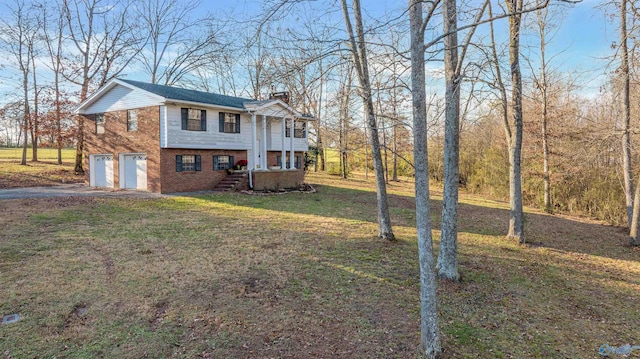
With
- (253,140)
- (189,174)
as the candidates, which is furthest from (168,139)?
(253,140)

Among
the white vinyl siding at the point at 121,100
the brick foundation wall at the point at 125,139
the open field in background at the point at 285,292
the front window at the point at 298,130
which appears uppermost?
the white vinyl siding at the point at 121,100

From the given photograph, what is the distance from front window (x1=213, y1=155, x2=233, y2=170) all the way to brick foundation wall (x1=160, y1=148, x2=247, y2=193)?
0.17 meters

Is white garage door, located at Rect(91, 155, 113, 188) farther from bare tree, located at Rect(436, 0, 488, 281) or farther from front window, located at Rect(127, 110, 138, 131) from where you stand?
bare tree, located at Rect(436, 0, 488, 281)

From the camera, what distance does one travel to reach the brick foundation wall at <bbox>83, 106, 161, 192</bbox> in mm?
16203

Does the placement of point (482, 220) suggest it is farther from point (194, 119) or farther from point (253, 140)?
point (194, 119)

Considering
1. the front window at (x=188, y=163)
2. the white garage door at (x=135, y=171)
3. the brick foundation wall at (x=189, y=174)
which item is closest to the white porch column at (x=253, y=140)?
the brick foundation wall at (x=189, y=174)

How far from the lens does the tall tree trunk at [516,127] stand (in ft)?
26.8

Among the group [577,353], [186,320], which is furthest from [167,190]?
[577,353]

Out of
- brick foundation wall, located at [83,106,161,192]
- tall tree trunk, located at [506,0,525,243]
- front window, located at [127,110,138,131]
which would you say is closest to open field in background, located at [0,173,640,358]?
tall tree trunk, located at [506,0,525,243]

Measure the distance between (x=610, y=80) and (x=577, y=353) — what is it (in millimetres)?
7702

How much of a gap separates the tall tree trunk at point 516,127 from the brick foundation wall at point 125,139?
14214 mm

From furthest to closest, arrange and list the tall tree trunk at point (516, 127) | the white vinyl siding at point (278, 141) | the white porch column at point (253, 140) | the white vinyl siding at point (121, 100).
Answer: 1. the white vinyl siding at point (278, 141)
2. the white porch column at point (253, 140)
3. the white vinyl siding at point (121, 100)
4. the tall tree trunk at point (516, 127)

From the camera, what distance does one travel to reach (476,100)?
19.3 feet

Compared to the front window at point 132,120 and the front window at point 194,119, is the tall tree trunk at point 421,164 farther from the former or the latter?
the front window at point 132,120
